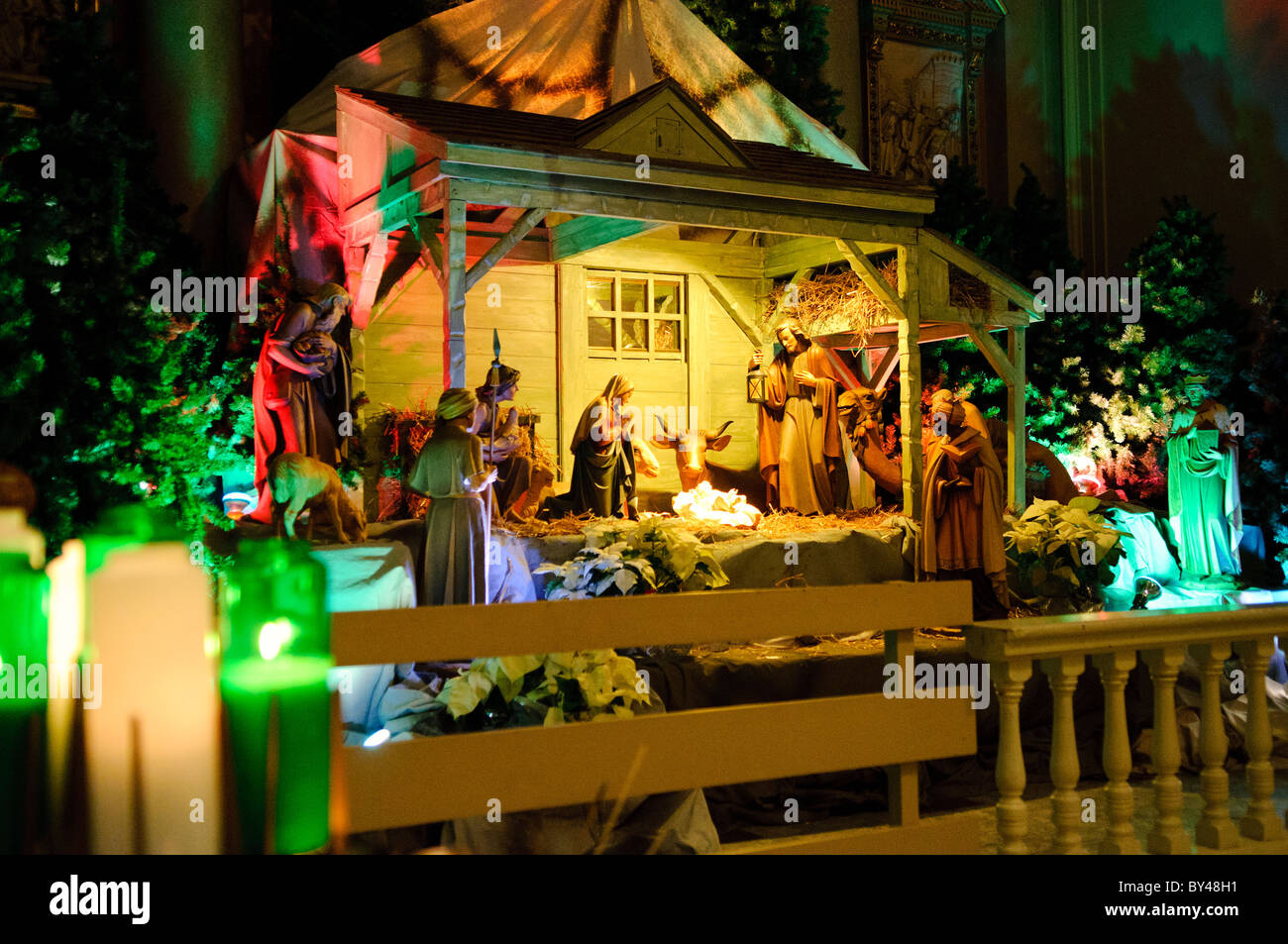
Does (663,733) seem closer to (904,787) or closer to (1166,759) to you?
(904,787)

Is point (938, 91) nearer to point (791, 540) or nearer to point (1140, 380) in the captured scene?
point (1140, 380)

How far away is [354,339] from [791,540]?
11.9ft

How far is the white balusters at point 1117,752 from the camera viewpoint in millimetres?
3758

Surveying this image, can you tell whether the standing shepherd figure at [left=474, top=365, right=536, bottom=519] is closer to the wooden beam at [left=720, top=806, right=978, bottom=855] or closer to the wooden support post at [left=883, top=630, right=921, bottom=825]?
the wooden support post at [left=883, top=630, right=921, bottom=825]

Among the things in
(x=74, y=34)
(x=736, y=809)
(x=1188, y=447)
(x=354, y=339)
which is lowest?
(x=736, y=809)

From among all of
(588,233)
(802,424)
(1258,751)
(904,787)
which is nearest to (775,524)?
(802,424)

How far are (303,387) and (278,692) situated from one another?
6533 millimetres

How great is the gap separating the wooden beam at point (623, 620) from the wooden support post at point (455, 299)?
403 cm

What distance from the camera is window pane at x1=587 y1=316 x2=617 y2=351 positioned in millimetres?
10727

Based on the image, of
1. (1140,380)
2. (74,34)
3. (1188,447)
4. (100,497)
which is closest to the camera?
(100,497)

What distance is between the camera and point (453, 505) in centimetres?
677

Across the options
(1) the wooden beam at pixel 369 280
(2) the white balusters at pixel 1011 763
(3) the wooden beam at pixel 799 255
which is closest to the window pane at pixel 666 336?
(3) the wooden beam at pixel 799 255
